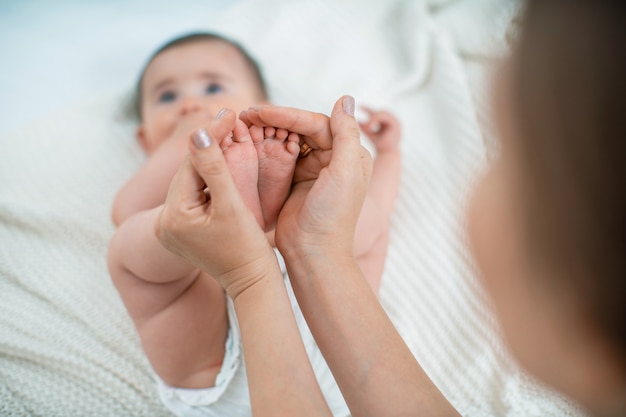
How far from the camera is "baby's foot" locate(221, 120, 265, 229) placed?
1.93ft

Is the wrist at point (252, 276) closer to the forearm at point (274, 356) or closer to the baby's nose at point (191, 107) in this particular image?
the forearm at point (274, 356)

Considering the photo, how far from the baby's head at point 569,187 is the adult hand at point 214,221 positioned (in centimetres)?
28

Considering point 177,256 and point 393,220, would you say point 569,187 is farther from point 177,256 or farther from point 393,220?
point 393,220

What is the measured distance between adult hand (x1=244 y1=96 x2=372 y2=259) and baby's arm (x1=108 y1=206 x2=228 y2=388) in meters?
0.21

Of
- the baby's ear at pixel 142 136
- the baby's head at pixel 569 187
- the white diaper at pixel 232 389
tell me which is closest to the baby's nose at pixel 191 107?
the baby's ear at pixel 142 136

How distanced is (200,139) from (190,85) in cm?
62

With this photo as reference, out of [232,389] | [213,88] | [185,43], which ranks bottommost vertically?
[232,389]

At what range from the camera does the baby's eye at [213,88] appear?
1091 millimetres

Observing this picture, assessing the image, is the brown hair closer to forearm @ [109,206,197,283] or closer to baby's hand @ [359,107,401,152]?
forearm @ [109,206,197,283]

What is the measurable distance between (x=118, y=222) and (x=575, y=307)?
78cm

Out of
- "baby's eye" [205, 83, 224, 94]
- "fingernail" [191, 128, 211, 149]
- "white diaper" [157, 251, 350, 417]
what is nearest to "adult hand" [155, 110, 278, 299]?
"fingernail" [191, 128, 211, 149]

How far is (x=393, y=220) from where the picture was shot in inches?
42.8

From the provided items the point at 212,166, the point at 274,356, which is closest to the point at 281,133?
the point at 212,166

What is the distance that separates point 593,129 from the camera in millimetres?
442
